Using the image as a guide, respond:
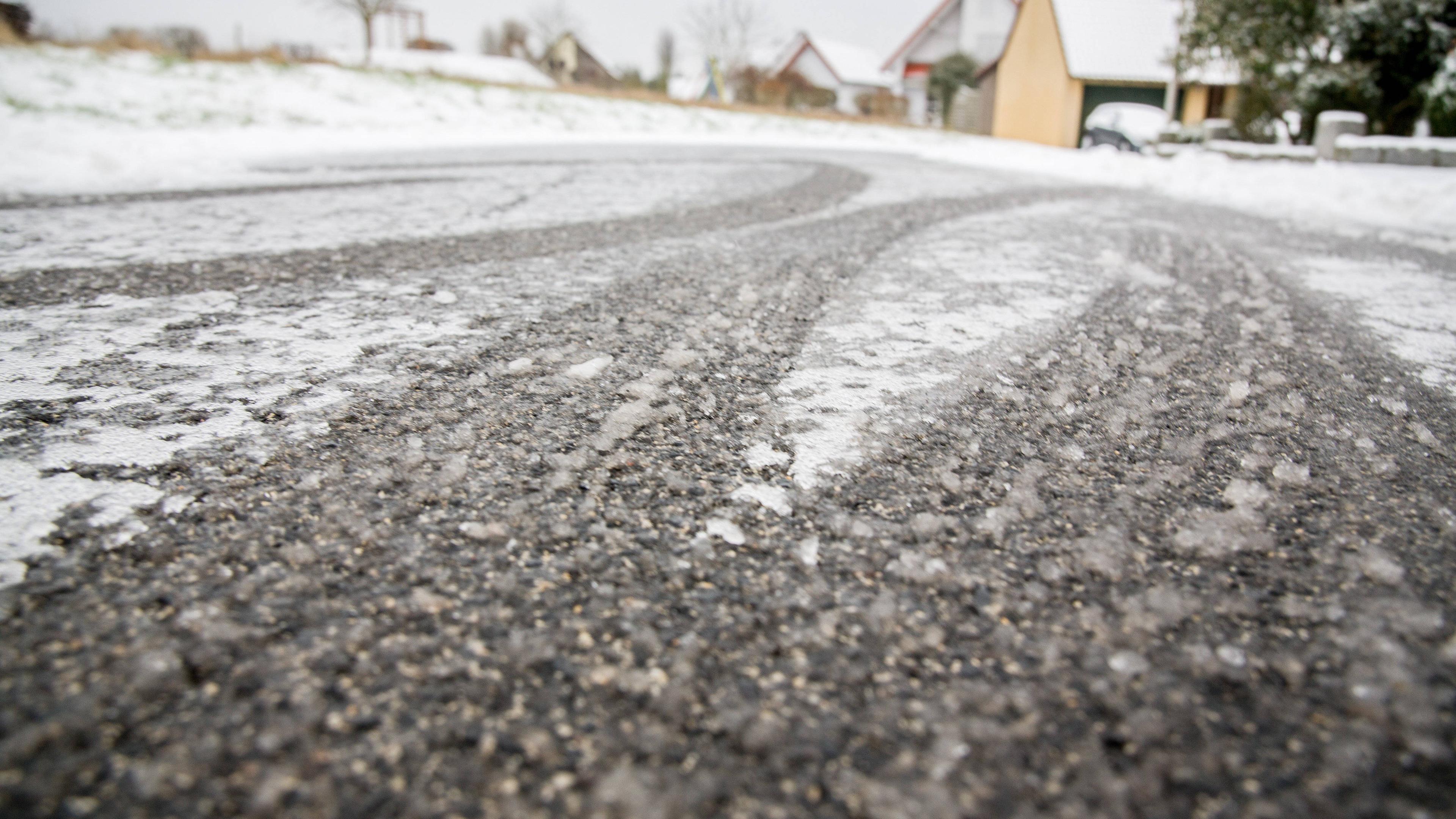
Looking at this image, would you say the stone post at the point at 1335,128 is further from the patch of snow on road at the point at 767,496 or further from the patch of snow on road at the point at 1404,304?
the patch of snow on road at the point at 767,496

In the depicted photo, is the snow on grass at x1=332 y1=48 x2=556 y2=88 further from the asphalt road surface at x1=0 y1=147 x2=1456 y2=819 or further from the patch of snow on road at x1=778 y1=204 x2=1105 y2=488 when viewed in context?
the asphalt road surface at x1=0 y1=147 x2=1456 y2=819

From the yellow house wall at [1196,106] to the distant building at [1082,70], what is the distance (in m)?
0.02

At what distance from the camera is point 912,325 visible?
7.72 feet

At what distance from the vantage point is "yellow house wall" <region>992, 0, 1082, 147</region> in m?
18.1

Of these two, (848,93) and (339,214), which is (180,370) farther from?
A: (848,93)

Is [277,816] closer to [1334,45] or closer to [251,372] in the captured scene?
[251,372]

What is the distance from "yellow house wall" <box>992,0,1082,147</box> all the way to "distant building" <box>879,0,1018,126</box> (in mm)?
6163

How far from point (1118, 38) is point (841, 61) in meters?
21.4

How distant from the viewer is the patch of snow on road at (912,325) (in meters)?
1.66

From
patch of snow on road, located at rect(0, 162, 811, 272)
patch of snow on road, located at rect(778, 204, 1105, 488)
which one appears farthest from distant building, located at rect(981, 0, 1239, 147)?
patch of snow on road, located at rect(778, 204, 1105, 488)

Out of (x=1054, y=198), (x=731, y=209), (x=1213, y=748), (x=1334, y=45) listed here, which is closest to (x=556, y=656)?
(x=1213, y=748)

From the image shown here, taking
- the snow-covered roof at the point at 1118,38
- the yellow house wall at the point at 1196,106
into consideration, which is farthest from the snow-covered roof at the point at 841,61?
the yellow house wall at the point at 1196,106

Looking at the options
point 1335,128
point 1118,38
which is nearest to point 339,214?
point 1335,128

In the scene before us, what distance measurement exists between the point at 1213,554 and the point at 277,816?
134 cm
